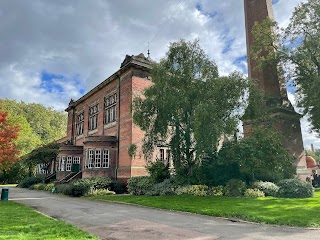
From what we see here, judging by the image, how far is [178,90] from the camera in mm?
19234

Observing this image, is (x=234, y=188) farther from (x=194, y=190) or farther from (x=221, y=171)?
(x=194, y=190)

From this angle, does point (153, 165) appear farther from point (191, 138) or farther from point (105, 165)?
point (105, 165)

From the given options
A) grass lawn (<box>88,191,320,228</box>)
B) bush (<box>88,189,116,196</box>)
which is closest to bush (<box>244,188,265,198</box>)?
grass lawn (<box>88,191,320,228</box>)

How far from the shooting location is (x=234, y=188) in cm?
1728

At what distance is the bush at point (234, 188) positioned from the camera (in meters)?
17.0

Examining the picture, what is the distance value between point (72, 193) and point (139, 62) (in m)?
13.3

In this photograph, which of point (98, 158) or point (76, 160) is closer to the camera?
point (98, 158)

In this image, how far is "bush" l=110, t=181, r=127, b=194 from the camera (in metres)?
23.7

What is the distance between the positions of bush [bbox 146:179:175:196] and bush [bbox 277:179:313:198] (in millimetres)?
7102

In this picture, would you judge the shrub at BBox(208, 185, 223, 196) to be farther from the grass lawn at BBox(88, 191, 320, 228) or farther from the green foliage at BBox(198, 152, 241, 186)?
the grass lawn at BBox(88, 191, 320, 228)

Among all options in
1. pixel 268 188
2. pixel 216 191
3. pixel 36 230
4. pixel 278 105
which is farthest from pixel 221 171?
pixel 36 230

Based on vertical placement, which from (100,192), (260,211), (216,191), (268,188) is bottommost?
(260,211)

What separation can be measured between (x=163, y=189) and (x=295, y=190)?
8.61m

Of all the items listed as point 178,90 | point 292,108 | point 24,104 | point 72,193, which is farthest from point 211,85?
point 24,104
